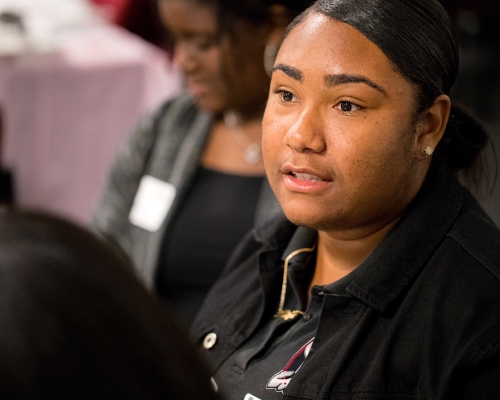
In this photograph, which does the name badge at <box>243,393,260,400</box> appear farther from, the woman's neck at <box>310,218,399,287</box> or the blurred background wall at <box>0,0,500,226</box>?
the blurred background wall at <box>0,0,500,226</box>

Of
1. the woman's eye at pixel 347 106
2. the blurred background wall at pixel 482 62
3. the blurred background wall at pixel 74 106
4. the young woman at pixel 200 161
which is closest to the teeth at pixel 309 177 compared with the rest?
the woman's eye at pixel 347 106

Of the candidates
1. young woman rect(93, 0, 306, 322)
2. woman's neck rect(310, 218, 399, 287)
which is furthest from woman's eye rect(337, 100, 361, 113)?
young woman rect(93, 0, 306, 322)

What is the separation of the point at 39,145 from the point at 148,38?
637 millimetres

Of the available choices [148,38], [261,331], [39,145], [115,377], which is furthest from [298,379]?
[39,145]

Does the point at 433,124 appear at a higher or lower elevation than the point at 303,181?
higher

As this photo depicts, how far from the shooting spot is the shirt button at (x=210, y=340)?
1.37m

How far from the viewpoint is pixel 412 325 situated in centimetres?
108

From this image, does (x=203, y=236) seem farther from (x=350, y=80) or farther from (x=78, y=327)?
(x=78, y=327)

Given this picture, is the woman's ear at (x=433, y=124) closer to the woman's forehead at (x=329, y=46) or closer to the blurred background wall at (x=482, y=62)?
the woman's forehead at (x=329, y=46)

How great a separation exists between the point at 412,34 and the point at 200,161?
3.66 ft

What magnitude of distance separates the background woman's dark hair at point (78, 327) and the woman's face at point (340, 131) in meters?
0.51

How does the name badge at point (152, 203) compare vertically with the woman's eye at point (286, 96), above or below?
below

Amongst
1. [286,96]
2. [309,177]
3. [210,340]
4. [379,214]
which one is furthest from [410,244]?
[210,340]

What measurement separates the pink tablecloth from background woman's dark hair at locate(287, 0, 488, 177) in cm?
182
